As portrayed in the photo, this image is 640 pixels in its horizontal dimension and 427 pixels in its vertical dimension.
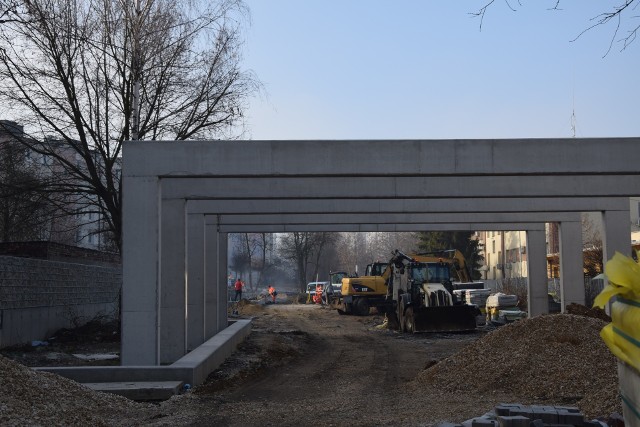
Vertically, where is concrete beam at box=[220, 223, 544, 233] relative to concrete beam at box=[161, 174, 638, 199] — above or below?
below

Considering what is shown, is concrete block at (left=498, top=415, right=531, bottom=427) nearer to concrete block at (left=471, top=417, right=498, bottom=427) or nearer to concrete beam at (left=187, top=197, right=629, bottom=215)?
concrete block at (left=471, top=417, right=498, bottom=427)

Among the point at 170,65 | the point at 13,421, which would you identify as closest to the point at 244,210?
the point at 170,65

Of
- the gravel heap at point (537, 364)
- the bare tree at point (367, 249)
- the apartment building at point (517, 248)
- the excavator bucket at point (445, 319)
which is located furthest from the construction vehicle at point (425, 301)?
the bare tree at point (367, 249)

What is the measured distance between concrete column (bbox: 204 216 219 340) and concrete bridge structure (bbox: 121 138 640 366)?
0.06 m

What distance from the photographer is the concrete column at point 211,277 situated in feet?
71.3

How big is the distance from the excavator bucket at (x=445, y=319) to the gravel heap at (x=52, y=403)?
52.8ft

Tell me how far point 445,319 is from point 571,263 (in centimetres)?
458

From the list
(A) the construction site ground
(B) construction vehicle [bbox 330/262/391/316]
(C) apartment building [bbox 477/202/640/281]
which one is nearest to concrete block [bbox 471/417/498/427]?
(A) the construction site ground

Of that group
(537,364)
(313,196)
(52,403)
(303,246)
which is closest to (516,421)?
(52,403)

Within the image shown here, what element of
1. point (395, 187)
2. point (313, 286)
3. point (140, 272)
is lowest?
point (313, 286)

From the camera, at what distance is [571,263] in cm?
2555

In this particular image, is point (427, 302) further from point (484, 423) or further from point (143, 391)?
point (484, 423)

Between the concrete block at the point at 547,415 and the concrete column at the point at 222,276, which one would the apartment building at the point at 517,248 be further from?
the concrete block at the point at 547,415

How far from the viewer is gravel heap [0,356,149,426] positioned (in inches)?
305
